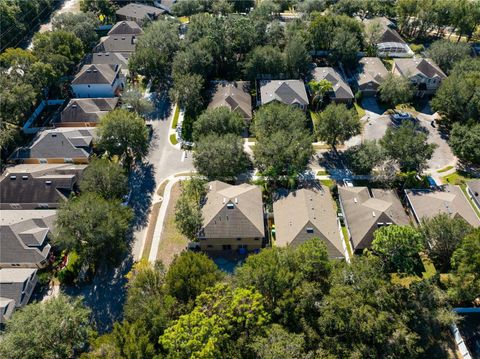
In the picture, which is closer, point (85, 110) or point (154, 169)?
point (154, 169)

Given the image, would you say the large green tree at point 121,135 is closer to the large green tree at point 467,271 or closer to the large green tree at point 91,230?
the large green tree at point 91,230

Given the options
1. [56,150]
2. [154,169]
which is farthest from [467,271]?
[56,150]

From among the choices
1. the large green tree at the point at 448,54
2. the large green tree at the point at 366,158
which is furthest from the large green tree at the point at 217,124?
the large green tree at the point at 448,54

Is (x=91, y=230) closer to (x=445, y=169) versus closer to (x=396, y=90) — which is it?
(x=445, y=169)

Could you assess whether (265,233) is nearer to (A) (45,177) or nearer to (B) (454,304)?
(B) (454,304)

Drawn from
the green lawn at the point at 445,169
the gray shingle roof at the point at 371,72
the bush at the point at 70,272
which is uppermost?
the gray shingle roof at the point at 371,72

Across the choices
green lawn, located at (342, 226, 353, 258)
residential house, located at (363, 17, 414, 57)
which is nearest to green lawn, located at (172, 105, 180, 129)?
green lawn, located at (342, 226, 353, 258)

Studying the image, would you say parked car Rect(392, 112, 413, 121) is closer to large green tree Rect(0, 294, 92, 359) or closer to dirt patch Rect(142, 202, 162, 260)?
dirt patch Rect(142, 202, 162, 260)
